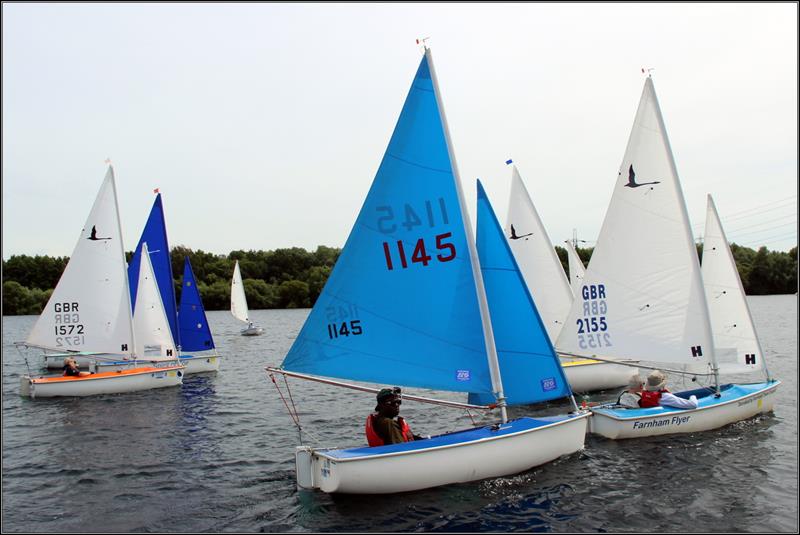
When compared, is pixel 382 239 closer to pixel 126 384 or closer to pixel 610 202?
pixel 610 202

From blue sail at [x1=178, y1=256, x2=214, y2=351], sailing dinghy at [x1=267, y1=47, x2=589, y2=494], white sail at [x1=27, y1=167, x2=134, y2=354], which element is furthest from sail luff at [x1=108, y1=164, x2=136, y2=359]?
sailing dinghy at [x1=267, y1=47, x2=589, y2=494]

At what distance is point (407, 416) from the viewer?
1875cm

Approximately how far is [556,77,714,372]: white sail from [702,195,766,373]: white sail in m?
1.29

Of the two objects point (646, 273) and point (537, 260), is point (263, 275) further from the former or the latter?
point (646, 273)

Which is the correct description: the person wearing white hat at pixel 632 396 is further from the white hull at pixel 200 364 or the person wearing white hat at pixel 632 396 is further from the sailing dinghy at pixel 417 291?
the white hull at pixel 200 364

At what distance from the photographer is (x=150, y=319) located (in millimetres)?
26094

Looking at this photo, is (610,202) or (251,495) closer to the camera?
(251,495)

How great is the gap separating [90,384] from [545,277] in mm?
18467

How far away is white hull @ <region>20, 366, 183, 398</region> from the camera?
22.6m

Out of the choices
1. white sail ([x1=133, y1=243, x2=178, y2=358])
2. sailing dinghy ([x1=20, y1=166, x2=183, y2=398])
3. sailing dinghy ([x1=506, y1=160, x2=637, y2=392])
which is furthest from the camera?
white sail ([x1=133, y1=243, x2=178, y2=358])

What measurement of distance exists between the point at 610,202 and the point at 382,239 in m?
8.45

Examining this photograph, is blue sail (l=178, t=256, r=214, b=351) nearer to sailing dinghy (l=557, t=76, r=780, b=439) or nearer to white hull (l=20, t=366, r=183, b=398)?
white hull (l=20, t=366, r=183, b=398)

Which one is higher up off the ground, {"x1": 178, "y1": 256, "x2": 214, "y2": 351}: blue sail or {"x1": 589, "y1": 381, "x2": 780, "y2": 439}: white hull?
{"x1": 178, "y1": 256, "x2": 214, "y2": 351}: blue sail

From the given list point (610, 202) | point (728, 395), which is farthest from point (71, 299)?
point (728, 395)
